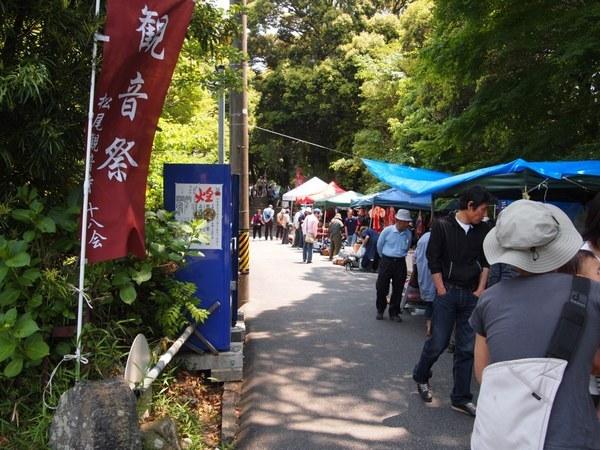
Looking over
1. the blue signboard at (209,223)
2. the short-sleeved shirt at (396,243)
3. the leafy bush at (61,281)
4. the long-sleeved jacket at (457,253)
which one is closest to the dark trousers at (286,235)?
the short-sleeved shirt at (396,243)

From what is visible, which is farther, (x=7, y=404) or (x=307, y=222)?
(x=307, y=222)

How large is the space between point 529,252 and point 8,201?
349cm

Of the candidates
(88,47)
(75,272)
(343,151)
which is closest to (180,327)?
(75,272)

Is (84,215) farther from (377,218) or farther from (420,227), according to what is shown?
(377,218)

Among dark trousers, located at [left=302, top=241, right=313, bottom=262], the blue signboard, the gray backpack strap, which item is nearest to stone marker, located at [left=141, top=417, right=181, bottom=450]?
the blue signboard

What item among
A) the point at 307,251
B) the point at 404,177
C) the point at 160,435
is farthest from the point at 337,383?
the point at 307,251

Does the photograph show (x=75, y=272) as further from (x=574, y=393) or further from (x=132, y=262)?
(x=574, y=393)

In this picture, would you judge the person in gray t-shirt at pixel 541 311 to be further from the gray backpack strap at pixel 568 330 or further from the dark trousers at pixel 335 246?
the dark trousers at pixel 335 246

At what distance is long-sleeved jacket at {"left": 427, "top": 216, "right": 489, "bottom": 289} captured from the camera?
4922mm

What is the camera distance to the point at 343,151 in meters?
32.1

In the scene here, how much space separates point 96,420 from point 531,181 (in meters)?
5.60

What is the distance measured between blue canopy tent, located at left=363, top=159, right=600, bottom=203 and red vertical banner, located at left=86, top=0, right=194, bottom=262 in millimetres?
4411

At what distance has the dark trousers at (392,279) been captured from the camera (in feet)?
29.4

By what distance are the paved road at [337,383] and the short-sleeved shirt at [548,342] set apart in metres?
2.55
